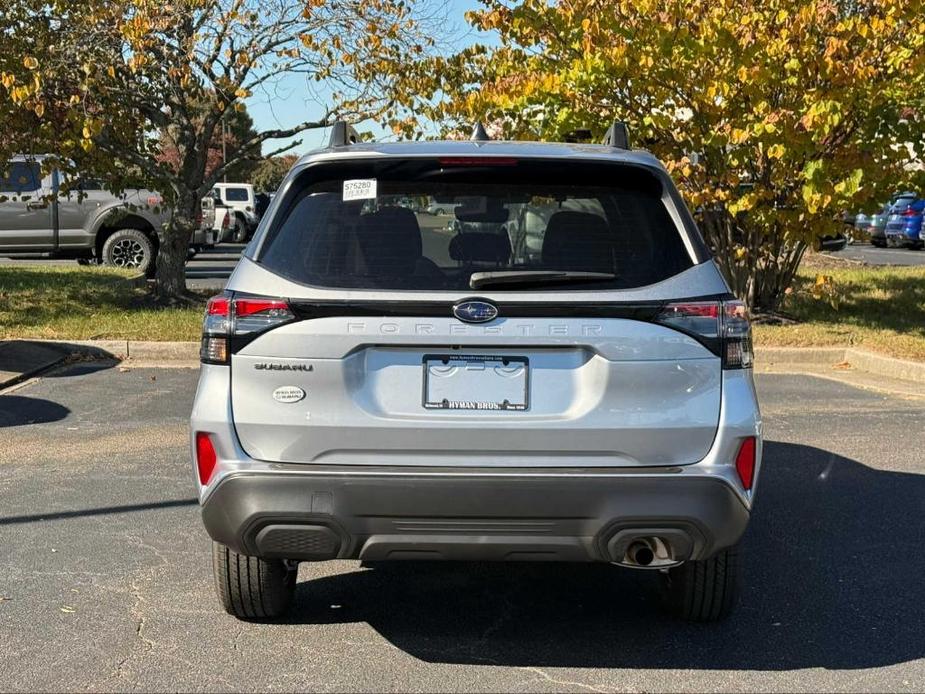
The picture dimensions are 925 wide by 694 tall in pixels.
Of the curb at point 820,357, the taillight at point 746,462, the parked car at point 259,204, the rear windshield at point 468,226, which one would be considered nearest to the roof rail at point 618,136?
the rear windshield at point 468,226

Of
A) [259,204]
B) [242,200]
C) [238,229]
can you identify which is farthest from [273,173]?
[238,229]

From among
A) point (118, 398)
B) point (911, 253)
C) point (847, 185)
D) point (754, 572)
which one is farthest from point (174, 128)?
point (911, 253)

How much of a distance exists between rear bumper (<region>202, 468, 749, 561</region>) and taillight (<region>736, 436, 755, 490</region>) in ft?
0.25

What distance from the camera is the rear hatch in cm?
355

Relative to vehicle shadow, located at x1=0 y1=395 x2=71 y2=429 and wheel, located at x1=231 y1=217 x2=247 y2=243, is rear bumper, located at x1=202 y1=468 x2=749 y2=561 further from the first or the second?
wheel, located at x1=231 y1=217 x2=247 y2=243

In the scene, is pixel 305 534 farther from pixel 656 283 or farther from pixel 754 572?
pixel 754 572

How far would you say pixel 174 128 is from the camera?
1365 centimetres

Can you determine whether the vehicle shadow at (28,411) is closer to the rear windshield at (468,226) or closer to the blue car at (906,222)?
the rear windshield at (468,226)

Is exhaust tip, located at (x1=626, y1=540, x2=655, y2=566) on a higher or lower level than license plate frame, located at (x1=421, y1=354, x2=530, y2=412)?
lower

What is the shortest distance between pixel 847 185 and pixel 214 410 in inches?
354

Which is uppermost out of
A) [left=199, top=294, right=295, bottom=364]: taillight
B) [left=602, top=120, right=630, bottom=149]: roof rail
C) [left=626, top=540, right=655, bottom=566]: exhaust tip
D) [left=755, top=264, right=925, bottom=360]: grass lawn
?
[left=602, top=120, right=630, bottom=149]: roof rail

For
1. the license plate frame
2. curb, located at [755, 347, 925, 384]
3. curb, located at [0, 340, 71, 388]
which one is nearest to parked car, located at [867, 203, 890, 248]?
curb, located at [755, 347, 925, 384]

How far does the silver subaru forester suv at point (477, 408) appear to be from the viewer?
140 inches

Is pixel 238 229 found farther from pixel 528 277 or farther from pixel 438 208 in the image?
pixel 528 277
